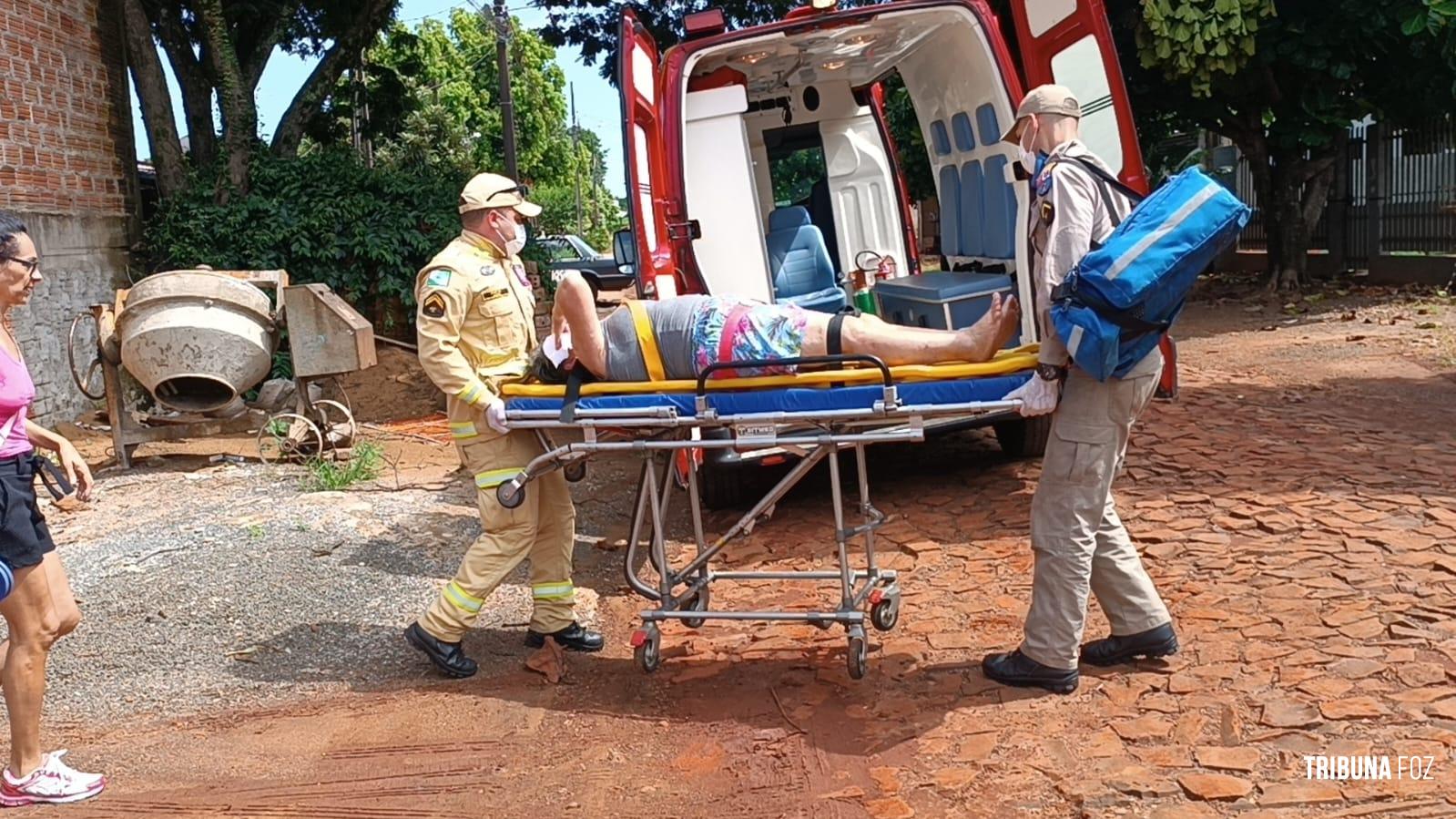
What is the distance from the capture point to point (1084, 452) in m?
3.86

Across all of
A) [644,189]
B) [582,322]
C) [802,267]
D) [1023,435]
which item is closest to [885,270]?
[802,267]

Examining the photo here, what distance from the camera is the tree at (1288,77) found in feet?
37.1

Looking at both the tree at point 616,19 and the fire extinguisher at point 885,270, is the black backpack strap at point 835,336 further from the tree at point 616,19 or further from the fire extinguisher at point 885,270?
the tree at point 616,19

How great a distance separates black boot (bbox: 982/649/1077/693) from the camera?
13.0 feet

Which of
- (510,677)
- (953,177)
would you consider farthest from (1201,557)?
(953,177)

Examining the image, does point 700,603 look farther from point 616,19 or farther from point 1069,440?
point 616,19

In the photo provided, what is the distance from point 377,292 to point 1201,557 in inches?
341

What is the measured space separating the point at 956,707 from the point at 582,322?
1759 mm

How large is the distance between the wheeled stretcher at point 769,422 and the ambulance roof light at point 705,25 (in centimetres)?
269

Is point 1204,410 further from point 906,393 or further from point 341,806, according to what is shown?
point 341,806

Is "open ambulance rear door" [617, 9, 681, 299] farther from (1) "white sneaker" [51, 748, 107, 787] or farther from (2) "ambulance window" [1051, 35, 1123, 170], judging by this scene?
(1) "white sneaker" [51, 748, 107, 787]

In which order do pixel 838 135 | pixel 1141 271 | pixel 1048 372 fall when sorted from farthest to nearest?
1. pixel 838 135
2. pixel 1048 372
3. pixel 1141 271

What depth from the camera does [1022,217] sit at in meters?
6.24

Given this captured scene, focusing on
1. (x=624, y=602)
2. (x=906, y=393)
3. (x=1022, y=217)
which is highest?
(x=1022, y=217)
